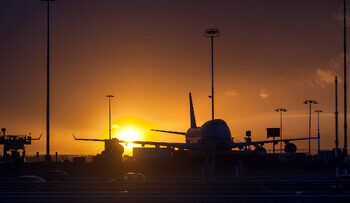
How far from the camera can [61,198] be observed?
32406 millimetres

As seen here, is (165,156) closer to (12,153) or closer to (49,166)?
(49,166)

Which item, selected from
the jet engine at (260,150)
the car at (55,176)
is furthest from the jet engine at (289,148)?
the car at (55,176)

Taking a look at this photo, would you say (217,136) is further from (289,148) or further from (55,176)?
(55,176)

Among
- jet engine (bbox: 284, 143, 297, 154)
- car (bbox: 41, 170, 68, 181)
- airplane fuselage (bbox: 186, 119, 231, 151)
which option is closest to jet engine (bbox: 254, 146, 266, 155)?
jet engine (bbox: 284, 143, 297, 154)

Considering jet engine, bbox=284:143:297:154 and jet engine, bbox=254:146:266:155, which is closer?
jet engine, bbox=284:143:297:154

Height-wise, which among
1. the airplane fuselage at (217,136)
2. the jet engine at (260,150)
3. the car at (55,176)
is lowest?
the car at (55,176)

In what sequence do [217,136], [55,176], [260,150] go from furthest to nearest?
[260,150] → [217,136] → [55,176]

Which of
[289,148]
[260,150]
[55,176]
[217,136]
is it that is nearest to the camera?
[55,176]

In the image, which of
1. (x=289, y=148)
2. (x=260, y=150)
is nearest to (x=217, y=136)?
(x=289, y=148)

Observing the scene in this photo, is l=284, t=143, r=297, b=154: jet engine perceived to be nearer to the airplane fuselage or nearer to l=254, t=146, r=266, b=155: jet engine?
l=254, t=146, r=266, b=155: jet engine

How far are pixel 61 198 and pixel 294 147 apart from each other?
208 ft

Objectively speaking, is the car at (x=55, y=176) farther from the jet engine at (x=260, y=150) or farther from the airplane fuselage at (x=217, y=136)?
the jet engine at (x=260, y=150)

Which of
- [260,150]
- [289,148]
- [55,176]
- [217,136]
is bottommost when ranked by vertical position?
[55,176]

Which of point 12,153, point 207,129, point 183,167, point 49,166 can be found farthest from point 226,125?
point 12,153
